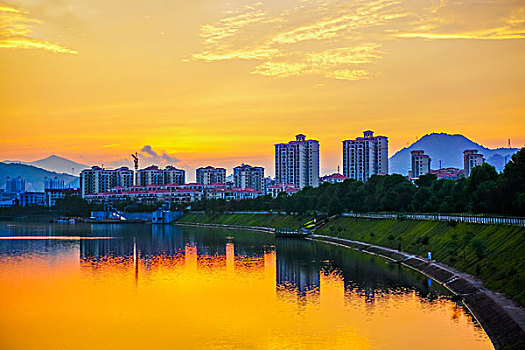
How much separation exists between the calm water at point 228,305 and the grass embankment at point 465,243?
2737 millimetres

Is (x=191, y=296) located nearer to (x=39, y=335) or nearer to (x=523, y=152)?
(x=39, y=335)

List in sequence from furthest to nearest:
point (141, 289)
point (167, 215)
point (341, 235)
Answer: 1. point (167, 215)
2. point (341, 235)
3. point (141, 289)

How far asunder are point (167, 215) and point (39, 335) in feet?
424

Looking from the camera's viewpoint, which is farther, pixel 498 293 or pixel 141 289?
pixel 141 289

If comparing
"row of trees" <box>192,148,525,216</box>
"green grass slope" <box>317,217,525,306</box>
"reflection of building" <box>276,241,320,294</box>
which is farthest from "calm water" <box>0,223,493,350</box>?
"row of trees" <box>192,148,525,216</box>

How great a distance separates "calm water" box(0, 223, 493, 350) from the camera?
93.9 feet

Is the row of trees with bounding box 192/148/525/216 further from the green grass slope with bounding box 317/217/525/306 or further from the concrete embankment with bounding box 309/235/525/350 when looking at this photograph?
the concrete embankment with bounding box 309/235/525/350

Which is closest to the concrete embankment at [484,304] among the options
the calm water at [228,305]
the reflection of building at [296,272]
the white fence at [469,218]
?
the calm water at [228,305]

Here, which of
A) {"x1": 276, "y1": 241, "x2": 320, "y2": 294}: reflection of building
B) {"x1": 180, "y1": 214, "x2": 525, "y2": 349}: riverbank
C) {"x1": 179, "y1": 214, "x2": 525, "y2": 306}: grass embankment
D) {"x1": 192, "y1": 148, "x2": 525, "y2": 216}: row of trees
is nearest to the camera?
{"x1": 180, "y1": 214, "x2": 525, "y2": 349}: riverbank

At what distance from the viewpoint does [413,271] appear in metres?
47.3

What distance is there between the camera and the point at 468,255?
41750 mm

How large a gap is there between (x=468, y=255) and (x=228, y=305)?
55.0 feet

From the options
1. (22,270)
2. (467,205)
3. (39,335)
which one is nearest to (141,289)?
(39,335)

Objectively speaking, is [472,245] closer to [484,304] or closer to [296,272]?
[484,304]
